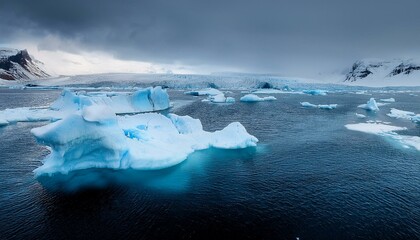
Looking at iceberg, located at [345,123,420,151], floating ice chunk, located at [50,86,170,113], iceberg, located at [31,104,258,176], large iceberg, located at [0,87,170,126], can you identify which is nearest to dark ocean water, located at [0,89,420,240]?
iceberg, located at [31,104,258,176]

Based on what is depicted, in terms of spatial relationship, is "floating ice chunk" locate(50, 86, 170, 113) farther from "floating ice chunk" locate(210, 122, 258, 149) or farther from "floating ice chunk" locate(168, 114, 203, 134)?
"floating ice chunk" locate(210, 122, 258, 149)

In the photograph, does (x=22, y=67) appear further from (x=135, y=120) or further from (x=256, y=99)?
(x=135, y=120)

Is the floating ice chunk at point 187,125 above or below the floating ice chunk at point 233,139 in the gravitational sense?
above

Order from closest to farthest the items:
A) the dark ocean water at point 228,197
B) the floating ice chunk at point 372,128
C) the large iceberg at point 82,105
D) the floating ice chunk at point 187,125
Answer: the dark ocean water at point 228,197, the floating ice chunk at point 187,125, the floating ice chunk at point 372,128, the large iceberg at point 82,105

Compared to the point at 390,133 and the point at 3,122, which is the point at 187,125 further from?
the point at 3,122

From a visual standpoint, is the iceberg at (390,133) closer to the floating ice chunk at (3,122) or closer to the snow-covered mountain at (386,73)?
the floating ice chunk at (3,122)

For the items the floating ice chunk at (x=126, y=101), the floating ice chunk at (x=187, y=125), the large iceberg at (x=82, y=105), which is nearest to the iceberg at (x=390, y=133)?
the floating ice chunk at (x=187, y=125)
